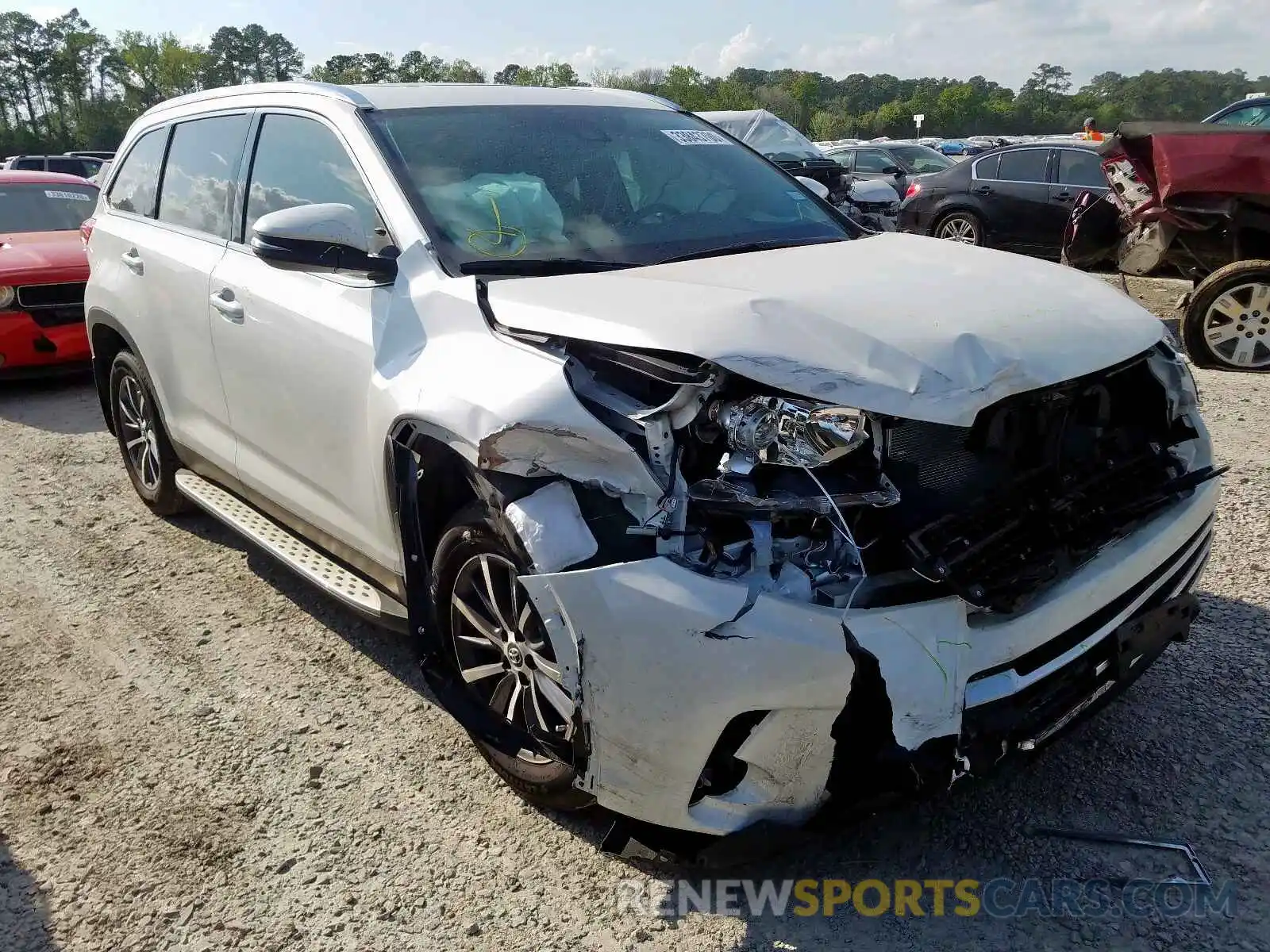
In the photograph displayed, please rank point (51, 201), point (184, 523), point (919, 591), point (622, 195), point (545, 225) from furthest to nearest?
point (51, 201)
point (184, 523)
point (622, 195)
point (545, 225)
point (919, 591)

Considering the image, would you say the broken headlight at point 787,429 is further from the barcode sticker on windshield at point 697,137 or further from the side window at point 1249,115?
the side window at point 1249,115

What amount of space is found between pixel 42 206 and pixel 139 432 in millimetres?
5638

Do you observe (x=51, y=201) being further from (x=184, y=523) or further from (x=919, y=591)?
(x=919, y=591)

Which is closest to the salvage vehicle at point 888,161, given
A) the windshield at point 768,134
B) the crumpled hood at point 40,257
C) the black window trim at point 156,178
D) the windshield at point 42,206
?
the windshield at point 768,134

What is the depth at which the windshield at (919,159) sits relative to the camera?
63.1ft

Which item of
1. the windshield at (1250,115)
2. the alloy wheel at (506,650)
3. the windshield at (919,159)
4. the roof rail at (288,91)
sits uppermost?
the roof rail at (288,91)

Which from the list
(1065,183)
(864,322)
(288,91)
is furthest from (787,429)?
(1065,183)

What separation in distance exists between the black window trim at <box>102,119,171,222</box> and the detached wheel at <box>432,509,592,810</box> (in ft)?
9.29

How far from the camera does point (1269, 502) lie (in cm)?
460

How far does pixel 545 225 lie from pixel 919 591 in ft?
5.46

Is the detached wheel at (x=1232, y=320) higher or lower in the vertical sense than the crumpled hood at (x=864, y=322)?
lower

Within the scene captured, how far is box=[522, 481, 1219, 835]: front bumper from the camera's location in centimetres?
208

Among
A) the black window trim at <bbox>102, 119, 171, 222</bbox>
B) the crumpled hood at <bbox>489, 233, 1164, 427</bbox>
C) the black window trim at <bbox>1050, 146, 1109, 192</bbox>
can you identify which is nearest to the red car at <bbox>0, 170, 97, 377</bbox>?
the black window trim at <bbox>102, 119, 171, 222</bbox>

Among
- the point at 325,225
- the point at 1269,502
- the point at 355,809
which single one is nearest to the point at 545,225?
the point at 325,225
